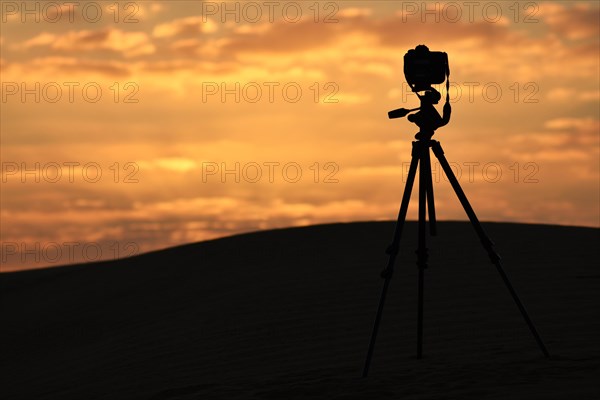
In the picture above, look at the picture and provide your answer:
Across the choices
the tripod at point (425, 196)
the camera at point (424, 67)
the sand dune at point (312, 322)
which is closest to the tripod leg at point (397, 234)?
the tripod at point (425, 196)

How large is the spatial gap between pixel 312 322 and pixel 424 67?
4.23 meters

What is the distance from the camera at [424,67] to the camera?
7824mm

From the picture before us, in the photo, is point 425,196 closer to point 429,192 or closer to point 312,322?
point 429,192

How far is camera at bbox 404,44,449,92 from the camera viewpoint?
25.7ft

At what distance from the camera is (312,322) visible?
11125 mm

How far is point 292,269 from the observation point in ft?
50.5

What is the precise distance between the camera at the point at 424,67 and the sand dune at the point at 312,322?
237 centimetres

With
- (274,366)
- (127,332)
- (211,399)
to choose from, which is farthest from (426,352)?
→ (127,332)

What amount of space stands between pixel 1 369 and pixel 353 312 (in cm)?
614

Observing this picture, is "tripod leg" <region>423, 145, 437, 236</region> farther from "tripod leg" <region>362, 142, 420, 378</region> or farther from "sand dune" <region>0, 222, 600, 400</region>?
"sand dune" <region>0, 222, 600, 400</region>

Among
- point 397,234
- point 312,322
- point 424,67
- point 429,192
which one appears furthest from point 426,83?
point 312,322

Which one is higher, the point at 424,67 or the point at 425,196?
the point at 424,67

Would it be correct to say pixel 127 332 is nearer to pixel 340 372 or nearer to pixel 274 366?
pixel 274 366

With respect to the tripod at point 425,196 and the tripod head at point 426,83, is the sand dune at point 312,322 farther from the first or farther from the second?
the tripod head at point 426,83
